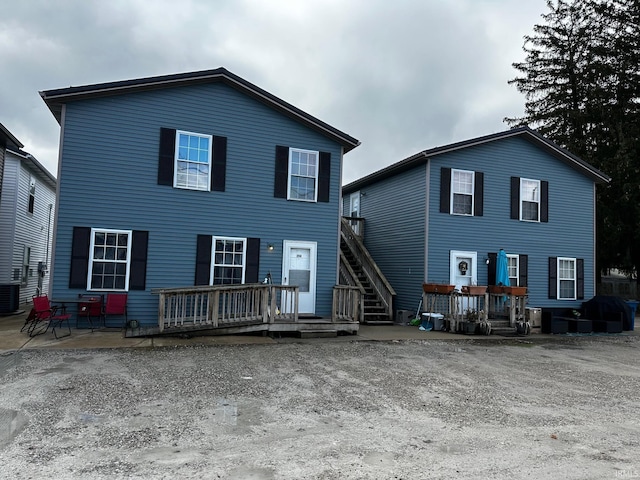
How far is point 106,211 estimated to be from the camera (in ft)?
35.4

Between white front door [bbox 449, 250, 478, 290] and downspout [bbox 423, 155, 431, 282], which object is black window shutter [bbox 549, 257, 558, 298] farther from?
downspout [bbox 423, 155, 431, 282]

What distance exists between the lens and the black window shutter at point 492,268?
14.4 m

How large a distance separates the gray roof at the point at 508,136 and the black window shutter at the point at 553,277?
3.43 meters

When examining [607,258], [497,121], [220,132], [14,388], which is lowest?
[14,388]

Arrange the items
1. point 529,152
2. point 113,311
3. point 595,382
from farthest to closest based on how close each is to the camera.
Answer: point 529,152 < point 113,311 < point 595,382

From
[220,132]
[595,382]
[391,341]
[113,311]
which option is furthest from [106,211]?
[595,382]

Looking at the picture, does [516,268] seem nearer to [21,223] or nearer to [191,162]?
[191,162]

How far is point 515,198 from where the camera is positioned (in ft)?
49.2

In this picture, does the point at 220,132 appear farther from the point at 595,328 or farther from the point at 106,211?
the point at 595,328

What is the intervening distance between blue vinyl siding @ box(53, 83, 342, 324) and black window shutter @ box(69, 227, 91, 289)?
13 cm

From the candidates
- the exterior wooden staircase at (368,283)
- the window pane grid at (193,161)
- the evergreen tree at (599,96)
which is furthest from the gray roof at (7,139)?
the evergreen tree at (599,96)

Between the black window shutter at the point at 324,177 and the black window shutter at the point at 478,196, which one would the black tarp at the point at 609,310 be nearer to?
the black window shutter at the point at 478,196

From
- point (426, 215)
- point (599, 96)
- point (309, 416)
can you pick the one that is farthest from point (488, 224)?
point (599, 96)

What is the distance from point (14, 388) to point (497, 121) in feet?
91.4
